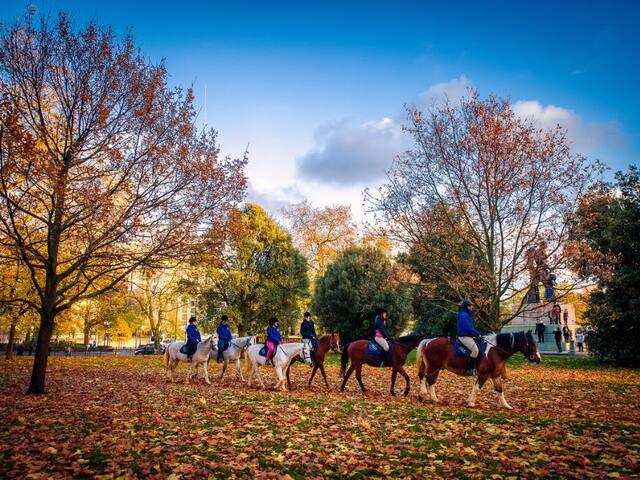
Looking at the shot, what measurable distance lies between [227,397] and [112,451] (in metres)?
6.73

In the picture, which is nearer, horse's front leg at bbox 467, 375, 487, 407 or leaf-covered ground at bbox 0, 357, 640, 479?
leaf-covered ground at bbox 0, 357, 640, 479

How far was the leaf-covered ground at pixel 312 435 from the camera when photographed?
22.3ft

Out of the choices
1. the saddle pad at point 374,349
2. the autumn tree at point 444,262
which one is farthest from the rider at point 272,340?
the autumn tree at point 444,262

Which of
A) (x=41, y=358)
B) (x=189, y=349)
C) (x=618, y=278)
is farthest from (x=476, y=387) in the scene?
(x=618, y=278)

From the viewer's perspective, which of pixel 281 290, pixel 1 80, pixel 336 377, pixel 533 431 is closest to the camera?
pixel 533 431

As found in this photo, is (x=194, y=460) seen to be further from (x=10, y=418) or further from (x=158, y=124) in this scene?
(x=158, y=124)

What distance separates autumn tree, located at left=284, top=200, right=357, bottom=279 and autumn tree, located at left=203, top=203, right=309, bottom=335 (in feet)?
54.6

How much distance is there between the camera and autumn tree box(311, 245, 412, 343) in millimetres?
37750

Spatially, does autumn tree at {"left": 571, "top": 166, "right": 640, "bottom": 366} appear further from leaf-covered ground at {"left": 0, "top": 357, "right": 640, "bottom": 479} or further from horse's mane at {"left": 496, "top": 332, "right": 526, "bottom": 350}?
horse's mane at {"left": 496, "top": 332, "right": 526, "bottom": 350}

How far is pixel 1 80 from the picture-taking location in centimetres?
1384

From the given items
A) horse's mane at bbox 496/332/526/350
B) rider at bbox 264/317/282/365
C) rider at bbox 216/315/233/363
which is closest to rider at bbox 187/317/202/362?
rider at bbox 216/315/233/363

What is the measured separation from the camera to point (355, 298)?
125 feet

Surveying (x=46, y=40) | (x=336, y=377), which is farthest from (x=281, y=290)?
(x=46, y=40)

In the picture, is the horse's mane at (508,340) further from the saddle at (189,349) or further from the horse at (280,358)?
the saddle at (189,349)
